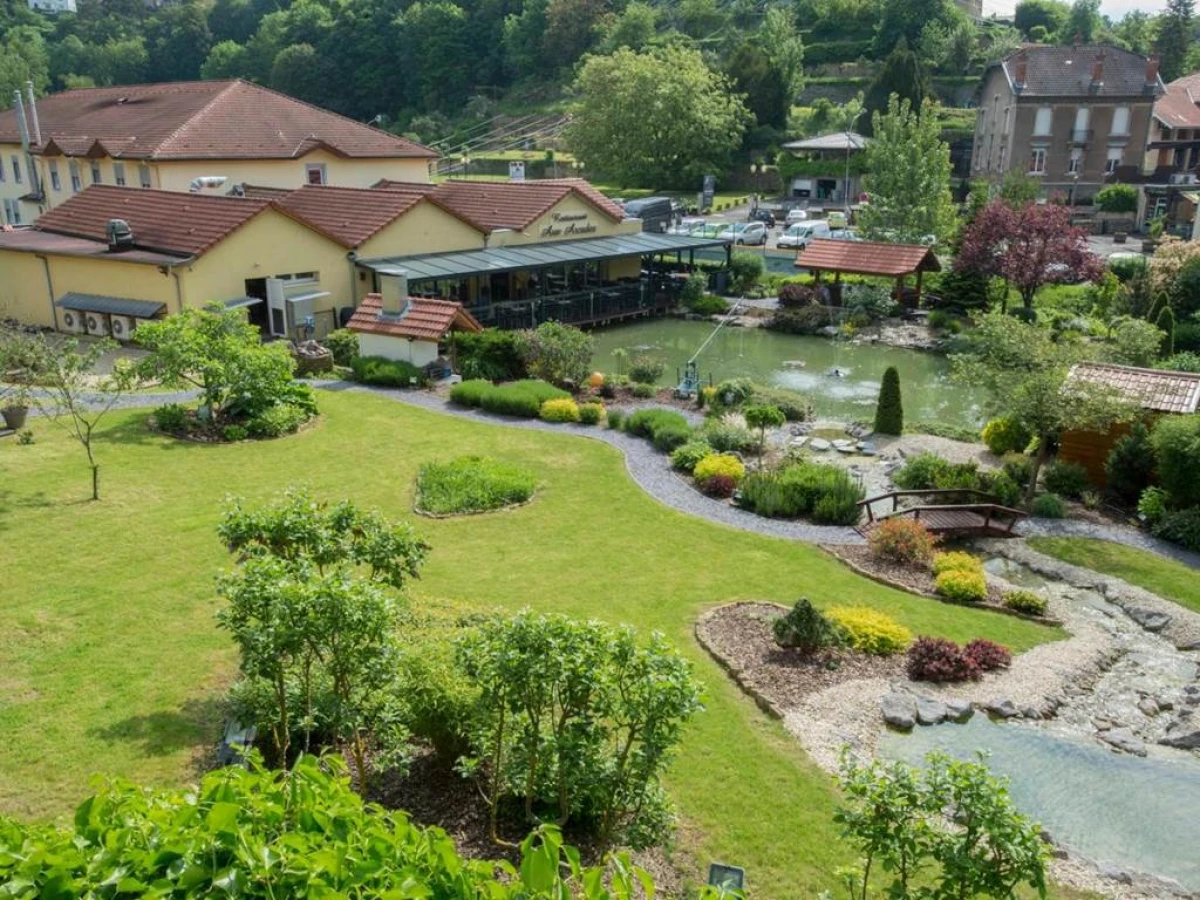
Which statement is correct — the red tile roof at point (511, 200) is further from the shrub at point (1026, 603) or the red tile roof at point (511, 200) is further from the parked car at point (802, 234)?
the shrub at point (1026, 603)

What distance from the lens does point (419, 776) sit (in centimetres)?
1004

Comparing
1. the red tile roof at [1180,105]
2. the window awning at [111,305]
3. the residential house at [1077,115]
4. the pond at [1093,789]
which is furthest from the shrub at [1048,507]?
the red tile roof at [1180,105]

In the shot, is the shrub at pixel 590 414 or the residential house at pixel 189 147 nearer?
the shrub at pixel 590 414

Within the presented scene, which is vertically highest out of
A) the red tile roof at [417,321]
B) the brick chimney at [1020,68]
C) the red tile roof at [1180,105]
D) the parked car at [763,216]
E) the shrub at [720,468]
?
the brick chimney at [1020,68]

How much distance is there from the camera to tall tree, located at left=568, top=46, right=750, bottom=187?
66.1 m

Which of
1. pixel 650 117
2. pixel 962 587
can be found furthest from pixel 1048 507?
pixel 650 117

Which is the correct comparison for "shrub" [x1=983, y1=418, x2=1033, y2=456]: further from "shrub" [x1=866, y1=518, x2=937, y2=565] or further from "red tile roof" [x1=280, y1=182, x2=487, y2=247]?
"red tile roof" [x1=280, y1=182, x2=487, y2=247]

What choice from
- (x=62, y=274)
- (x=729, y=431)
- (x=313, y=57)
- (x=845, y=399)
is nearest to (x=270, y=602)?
(x=729, y=431)

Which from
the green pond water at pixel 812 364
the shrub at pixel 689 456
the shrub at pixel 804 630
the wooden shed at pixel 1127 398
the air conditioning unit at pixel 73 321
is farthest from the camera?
the air conditioning unit at pixel 73 321

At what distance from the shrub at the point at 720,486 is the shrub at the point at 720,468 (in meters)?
0.08

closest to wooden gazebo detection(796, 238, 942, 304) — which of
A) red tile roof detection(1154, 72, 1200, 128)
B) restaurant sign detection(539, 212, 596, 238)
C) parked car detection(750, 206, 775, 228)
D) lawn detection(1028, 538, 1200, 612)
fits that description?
restaurant sign detection(539, 212, 596, 238)

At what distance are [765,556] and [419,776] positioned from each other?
8.71 meters

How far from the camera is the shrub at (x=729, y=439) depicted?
22438mm

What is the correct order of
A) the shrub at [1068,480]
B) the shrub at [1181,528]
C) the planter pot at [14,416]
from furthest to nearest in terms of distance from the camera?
the planter pot at [14,416]
the shrub at [1068,480]
the shrub at [1181,528]
